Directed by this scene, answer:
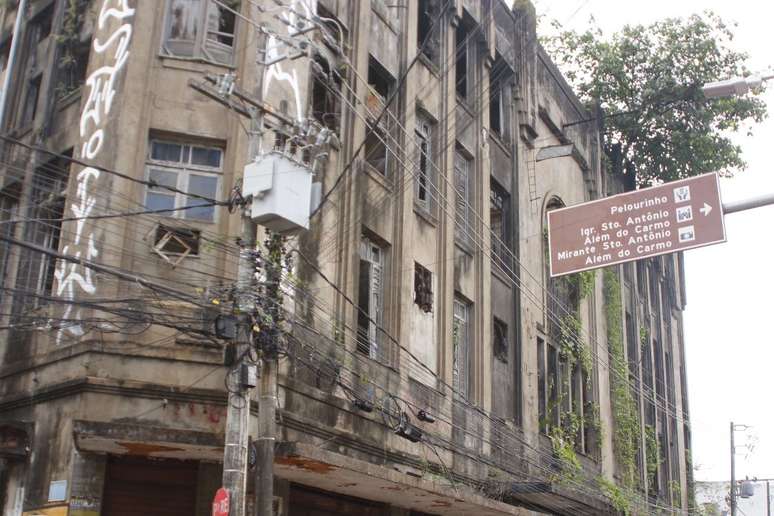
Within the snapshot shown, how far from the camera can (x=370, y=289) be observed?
19.3 m

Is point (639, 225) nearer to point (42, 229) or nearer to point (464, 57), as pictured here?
point (42, 229)

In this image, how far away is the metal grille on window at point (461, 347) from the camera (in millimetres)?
22062

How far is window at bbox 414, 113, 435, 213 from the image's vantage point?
2155 cm

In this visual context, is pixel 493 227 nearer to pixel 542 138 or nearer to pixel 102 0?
pixel 542 138

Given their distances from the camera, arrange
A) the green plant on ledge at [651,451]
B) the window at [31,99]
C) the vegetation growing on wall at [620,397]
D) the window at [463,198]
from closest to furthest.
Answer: the window at [31,99], the window at [463,198], the vegetation growing on wall at [620,397], the green plant on ledge at [651,451]

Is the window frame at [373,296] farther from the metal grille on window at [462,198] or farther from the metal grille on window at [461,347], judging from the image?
the metal grille on window at [462,198]

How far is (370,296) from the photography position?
63.3ft

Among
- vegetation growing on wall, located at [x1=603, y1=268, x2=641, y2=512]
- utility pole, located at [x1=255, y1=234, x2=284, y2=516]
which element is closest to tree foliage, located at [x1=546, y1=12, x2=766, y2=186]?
vegetation growing on wall, located at [x1=603, y1=268, x2=641, y2=512]

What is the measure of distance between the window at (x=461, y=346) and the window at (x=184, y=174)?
7.77 metres

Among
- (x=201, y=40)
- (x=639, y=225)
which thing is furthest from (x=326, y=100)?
(x=639, y=225)

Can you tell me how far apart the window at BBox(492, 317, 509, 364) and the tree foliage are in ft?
42.3

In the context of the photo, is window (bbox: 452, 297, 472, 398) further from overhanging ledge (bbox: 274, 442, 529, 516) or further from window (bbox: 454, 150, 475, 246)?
overhanging ledge (bbox: 274, 442, 529, 516)

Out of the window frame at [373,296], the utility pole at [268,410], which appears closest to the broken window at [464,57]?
the window frame at [373,296]

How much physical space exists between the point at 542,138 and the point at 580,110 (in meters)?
4.54
